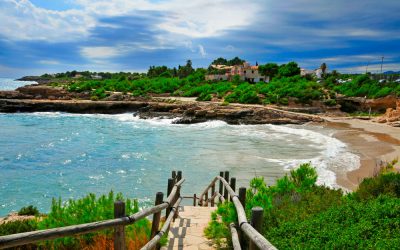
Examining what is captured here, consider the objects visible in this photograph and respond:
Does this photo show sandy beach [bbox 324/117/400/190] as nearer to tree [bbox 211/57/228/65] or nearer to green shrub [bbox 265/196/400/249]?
green shrub [bbox 265/196/400/249]

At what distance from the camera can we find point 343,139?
87.5ft

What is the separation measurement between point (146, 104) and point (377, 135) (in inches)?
1209

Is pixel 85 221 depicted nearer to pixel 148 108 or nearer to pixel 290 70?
pixel 148 108

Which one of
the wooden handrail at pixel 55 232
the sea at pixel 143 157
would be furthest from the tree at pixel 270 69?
the wooden handrail at pixel 55 232

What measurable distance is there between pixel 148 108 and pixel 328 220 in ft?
143

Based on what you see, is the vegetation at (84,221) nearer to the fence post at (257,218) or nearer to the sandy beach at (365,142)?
the fence post at (257,218)

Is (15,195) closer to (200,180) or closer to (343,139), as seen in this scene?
(200,180)

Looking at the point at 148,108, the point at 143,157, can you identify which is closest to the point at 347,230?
the point at 143,157

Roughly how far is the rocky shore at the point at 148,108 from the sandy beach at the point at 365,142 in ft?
14.1

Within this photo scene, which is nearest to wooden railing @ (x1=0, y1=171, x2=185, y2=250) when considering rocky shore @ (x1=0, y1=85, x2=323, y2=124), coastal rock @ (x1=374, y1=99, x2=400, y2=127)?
rocky shore @ (x1=0, y1=85, x2=323, y2=124)

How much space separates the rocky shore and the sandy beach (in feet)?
14.1

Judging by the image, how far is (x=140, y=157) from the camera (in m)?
21.2

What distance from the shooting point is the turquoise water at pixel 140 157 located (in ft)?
48.6

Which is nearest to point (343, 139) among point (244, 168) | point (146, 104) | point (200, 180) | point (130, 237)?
point (244, 168)
